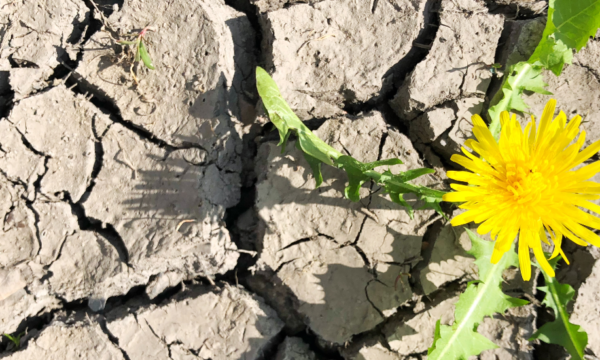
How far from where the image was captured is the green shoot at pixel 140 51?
7.24 ft

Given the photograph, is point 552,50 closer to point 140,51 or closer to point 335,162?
point 335,162

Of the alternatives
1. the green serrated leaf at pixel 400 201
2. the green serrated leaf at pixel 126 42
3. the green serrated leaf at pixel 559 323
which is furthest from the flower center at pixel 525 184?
the green serrated leaf at pixel 126 42

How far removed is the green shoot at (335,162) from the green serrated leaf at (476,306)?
1.17ft

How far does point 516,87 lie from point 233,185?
1652 mm

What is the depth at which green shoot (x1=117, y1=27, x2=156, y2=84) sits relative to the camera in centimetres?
221

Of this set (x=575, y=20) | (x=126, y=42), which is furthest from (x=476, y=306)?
(x=126, y=42)

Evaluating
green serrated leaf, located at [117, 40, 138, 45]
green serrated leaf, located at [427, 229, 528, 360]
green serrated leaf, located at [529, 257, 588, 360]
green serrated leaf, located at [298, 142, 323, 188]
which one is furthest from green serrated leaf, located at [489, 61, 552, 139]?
green serrated leaf, located at [117, 40, 138, 45]

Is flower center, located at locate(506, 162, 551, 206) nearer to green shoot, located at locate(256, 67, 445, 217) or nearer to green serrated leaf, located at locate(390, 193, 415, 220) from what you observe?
green shoot, located at locate(256, 67, 445, 217)

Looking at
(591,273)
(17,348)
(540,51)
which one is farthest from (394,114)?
(17,348)

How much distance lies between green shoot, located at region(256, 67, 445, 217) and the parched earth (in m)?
0.15

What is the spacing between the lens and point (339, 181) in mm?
2268

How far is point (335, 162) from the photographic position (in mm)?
2113

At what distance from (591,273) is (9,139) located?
3265mm

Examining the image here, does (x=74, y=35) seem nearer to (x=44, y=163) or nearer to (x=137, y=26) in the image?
(x=137, y=26)
